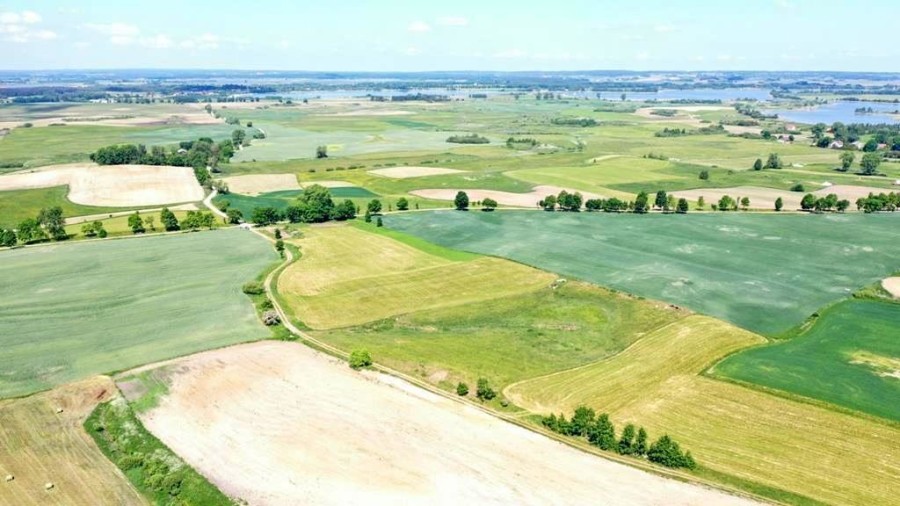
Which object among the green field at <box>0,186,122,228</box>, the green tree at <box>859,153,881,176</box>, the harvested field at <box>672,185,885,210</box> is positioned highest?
the green tree at <box>859,153,881,176</box>

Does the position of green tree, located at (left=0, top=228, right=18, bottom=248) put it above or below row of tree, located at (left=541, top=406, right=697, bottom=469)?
above

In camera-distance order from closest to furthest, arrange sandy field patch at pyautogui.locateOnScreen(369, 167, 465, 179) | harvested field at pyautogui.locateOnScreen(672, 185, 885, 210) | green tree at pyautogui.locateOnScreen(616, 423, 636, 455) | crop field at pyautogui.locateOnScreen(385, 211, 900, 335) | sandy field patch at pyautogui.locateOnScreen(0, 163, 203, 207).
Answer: green tree at pyautogui.locateOnScreen(616, 423, 636, 455) → crop field at pyautogui.locateOnScreen(385, 211, 900, 335) → sandy field patch at pyautogui.locateOnScreen(0, 163, 203, 207) → harvested field at pyautogui.locateOnScreen(672, 185, 885, 210) → sandy field patch at pyautogui.locateOnScreen(369, 167, 465, 179)

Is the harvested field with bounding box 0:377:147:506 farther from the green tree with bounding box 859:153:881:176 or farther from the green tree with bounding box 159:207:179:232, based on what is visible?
the green tree with bounding box 859:153:881:176

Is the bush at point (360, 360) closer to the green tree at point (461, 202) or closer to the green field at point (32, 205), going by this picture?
the green tree at point (461, 202)

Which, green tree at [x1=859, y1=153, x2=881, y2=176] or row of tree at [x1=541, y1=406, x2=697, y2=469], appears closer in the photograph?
row of tree at [x1=541, y1=406, x2=697, y2=469]

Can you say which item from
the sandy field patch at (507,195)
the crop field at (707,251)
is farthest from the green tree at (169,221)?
the sandy field patch at (507,195)

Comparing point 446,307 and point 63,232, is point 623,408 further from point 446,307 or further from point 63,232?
point 63,232

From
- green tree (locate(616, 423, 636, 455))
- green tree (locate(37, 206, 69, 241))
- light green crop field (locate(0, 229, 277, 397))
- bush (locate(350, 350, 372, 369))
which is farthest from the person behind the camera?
green tree (locate(37, 206, 69, 241))

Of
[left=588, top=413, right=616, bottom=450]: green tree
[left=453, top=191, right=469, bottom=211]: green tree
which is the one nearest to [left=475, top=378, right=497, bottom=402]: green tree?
[left=588, top=413, right=616, bottom=450]: green tree
